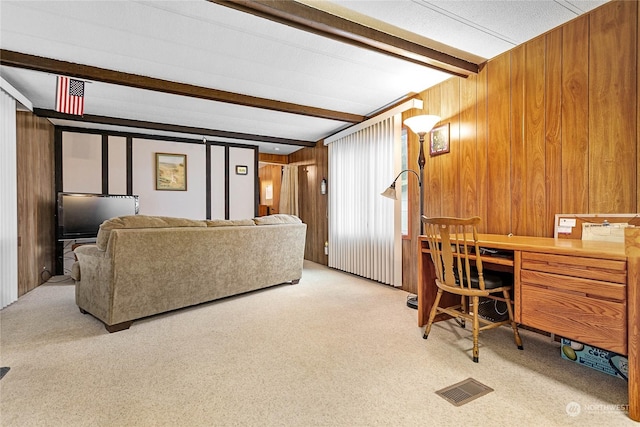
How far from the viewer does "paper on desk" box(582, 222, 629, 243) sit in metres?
2.00

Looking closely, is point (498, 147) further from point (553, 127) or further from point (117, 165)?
point (117, 165)

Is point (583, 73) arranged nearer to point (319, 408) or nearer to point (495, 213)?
point (495, 213)

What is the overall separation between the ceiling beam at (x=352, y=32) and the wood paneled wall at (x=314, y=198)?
3.21 metres

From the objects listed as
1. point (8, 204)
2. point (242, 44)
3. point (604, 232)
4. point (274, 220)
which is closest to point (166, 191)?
point (8, 204)

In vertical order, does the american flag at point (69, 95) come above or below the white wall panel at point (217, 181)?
above

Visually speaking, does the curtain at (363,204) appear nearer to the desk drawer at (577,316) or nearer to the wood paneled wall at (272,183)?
the desk drawer at (577,316)

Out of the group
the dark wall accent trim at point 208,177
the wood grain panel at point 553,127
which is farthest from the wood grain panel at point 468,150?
the dark wall accent trim at point 208,177

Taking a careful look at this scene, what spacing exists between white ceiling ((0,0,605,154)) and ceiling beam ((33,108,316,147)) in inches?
7.9

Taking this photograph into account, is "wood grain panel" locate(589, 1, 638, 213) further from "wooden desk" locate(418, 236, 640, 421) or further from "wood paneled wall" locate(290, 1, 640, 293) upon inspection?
"wooden desk" locate(418, 236, 640, 421)

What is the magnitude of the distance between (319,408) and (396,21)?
2618 millimetres

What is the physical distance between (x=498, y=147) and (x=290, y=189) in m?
4.89

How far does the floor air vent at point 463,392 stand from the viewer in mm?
1621

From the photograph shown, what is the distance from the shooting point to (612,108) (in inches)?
81.0

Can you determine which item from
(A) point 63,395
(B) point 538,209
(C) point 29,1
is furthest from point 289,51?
(A) point 63,395
